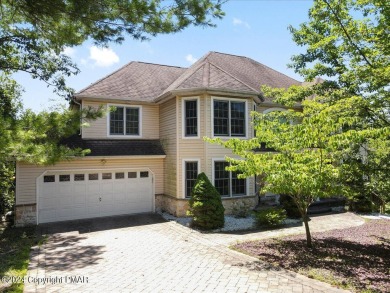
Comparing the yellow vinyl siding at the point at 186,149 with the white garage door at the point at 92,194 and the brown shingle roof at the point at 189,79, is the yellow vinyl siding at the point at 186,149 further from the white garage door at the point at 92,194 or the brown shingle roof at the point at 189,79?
the white garage door at the point at 92,194

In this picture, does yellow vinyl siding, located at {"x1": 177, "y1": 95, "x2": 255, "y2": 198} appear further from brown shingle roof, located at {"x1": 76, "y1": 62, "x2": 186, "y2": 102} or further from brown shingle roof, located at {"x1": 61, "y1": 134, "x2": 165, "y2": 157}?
brown shingle roof, located at {"x1": 76, "y1": 62, "x2": 186, "y2": 102}

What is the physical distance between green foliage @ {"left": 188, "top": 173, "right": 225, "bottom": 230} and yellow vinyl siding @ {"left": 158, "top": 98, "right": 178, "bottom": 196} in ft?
8.43

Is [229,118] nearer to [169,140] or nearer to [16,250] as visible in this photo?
[169,140]

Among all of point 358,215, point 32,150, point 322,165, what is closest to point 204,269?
point 322,165

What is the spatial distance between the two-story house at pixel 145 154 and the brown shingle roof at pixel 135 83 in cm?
6

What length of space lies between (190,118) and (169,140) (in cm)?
183

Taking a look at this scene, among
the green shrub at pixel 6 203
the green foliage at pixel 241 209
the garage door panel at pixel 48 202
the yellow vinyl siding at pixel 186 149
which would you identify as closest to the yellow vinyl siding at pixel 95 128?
the garage door panel at pixel 48 202

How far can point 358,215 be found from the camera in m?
15.2

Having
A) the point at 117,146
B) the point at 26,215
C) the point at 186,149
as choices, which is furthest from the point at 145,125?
the point at 26,215

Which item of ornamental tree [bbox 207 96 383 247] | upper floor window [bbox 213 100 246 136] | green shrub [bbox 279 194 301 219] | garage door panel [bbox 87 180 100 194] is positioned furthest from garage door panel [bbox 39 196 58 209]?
green shrub [bbox 279 194 301 219]

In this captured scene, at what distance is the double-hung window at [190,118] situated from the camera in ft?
46.2

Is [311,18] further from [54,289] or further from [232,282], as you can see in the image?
[54,289]

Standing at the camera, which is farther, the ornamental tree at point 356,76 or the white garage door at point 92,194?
the white garage door at point 92,194

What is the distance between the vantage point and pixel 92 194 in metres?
14.3
